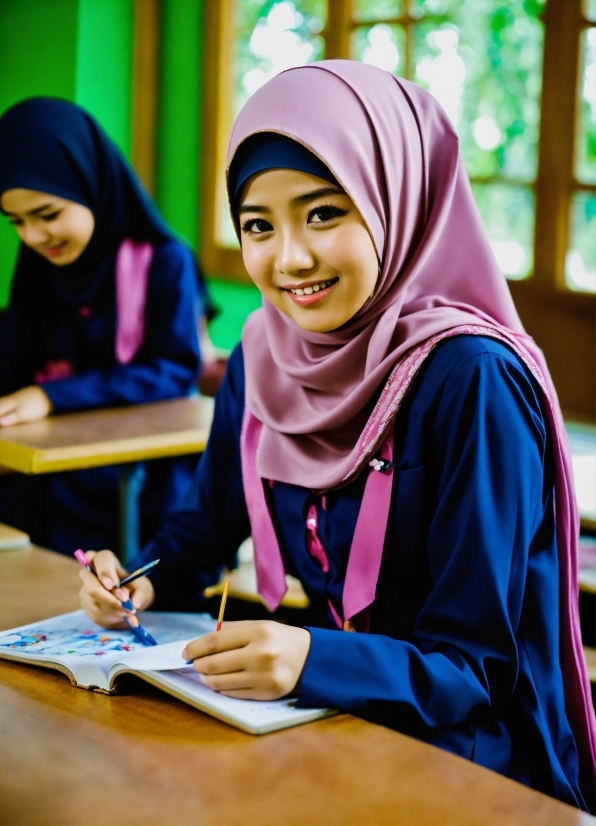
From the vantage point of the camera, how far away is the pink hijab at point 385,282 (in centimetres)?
130

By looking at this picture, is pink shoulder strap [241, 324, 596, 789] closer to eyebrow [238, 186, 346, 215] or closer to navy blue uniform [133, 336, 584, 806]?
navy blue uniform [133, 336, 584, 806]

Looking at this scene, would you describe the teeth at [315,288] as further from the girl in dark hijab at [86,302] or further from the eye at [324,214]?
the girl in dark hijab at [86,302]

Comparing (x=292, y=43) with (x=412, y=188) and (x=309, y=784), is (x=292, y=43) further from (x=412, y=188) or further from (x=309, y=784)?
(x=309, y=784)

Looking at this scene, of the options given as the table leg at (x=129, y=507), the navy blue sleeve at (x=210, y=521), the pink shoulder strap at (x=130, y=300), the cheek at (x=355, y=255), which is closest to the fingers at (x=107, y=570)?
the navy blue sleeve at (x=210, y=521)

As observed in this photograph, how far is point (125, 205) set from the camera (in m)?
2.80

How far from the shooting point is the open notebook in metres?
1.04

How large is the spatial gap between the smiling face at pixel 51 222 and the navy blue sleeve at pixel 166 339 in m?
0.21

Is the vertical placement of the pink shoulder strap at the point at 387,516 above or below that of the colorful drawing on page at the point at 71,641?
above

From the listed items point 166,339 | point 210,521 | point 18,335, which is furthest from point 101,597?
point 18,335

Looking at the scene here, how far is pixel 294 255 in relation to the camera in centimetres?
129

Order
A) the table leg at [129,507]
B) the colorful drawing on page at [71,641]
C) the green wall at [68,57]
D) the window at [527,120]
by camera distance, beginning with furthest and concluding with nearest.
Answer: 1. the green wall at [68,57]
2. the window at [527,120]
3. the table leg at [129,507]
4. the colorful drawing on page at [71,641]

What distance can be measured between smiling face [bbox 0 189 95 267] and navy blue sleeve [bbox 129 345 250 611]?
1.22 meters

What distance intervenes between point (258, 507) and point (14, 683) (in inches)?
16.4

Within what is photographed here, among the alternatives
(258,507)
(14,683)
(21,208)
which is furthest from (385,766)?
(21,208)
